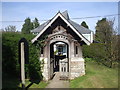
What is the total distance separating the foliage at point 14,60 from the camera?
37.4 ft

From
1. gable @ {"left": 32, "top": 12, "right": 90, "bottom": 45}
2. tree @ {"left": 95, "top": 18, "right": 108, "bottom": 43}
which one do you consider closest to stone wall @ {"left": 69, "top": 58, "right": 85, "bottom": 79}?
gable @ {"left": 32, "top": 12, "right": 90, "bottom": 45}

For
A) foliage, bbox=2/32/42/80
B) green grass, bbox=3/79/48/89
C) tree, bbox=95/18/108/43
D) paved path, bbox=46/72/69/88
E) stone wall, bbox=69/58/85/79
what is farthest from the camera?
tree, bbox=95/18/108/43

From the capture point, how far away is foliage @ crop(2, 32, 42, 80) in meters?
11.4

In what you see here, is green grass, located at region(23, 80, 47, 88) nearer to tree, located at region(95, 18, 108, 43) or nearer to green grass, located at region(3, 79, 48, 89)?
green grass, located at region(3, 79, 48, 89)

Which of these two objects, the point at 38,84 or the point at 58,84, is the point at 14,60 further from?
the point at 58,84

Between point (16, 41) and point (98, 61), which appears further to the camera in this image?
point (98, 61)

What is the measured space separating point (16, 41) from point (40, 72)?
3.35 meters

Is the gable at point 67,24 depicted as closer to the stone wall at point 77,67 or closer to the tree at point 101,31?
the stone wall at point 77,67

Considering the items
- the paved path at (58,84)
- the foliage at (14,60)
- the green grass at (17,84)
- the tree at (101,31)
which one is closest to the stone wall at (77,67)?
the paved path at (58,84)

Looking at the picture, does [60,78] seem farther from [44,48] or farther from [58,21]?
[58,21]

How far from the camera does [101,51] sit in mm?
21828

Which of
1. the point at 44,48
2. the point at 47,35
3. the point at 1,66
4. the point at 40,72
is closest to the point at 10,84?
the point at 1,66

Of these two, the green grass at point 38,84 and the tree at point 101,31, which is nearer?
the green grass at point 38,84

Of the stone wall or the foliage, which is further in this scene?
the stone wall
